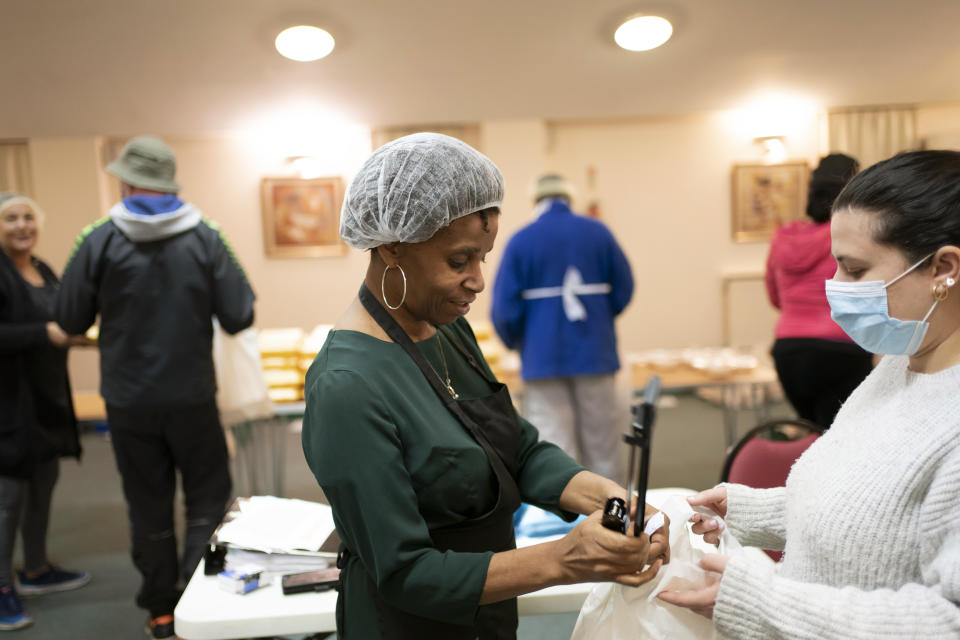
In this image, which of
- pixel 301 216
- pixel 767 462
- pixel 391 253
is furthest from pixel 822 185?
pixel 301 216

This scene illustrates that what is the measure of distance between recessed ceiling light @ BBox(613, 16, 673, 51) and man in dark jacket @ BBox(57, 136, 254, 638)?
1.71 m

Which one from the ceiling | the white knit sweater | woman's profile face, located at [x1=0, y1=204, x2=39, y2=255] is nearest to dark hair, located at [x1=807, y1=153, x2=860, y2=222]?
the ceiling

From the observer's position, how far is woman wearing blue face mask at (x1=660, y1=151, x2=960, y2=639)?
35.9 inches

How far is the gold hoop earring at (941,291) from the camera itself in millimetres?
977

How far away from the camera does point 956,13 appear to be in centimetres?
227

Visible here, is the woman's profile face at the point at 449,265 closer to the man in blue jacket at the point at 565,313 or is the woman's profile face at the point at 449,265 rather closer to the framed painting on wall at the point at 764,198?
the man in blue jacket at the point at 565,313

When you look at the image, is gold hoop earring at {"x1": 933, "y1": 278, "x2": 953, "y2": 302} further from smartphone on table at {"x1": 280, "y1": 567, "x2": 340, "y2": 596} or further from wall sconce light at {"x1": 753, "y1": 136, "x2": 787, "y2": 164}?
wall sconce light at {"x1": 753, "y1": 136, "x2": 787, "y2": 164}

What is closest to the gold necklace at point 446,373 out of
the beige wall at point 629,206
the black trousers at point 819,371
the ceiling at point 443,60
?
the ceiling at point 443,60

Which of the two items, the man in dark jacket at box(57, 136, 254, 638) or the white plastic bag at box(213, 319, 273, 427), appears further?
the white plastic bag at box(213, 319, 273, 427)

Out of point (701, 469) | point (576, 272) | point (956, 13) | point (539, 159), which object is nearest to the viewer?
point (956, 13)

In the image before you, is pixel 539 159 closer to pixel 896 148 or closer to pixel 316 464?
pixel 896 148

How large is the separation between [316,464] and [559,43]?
72.6 inches

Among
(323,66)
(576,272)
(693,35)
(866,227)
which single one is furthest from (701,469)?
(866,227)

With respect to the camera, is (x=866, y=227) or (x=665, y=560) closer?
(x=866, y=227)
